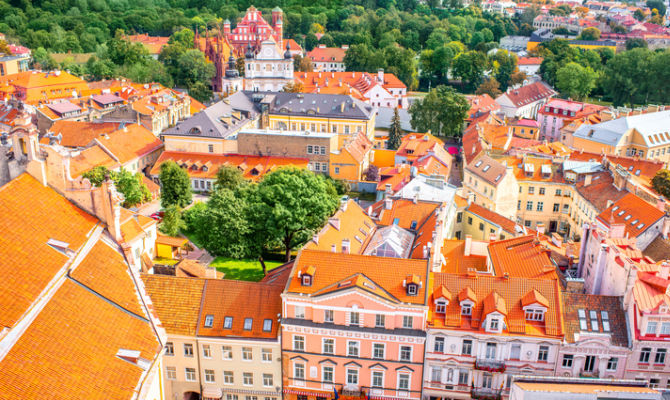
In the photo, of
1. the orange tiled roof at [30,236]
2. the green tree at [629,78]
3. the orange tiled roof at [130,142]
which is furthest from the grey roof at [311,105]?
the green tree at [629,78]

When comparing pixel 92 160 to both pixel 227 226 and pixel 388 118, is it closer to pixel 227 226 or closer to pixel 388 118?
pixel 227 226

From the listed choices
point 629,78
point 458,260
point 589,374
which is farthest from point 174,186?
point 629,78

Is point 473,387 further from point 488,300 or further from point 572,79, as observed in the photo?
point 572,79

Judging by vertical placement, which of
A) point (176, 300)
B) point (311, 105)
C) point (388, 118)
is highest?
point (311, 105)

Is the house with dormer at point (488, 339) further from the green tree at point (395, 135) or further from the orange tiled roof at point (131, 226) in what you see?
the green tree at point (395, 135)

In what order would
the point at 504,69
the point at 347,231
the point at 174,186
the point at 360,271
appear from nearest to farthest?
1. the point at 360,271
2. the point at 347,231
3. the point at 174,186
4. the point at 504,69

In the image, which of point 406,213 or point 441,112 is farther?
point 441,112

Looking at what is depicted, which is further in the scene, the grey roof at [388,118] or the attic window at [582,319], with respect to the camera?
the grey roof at [388,118]
